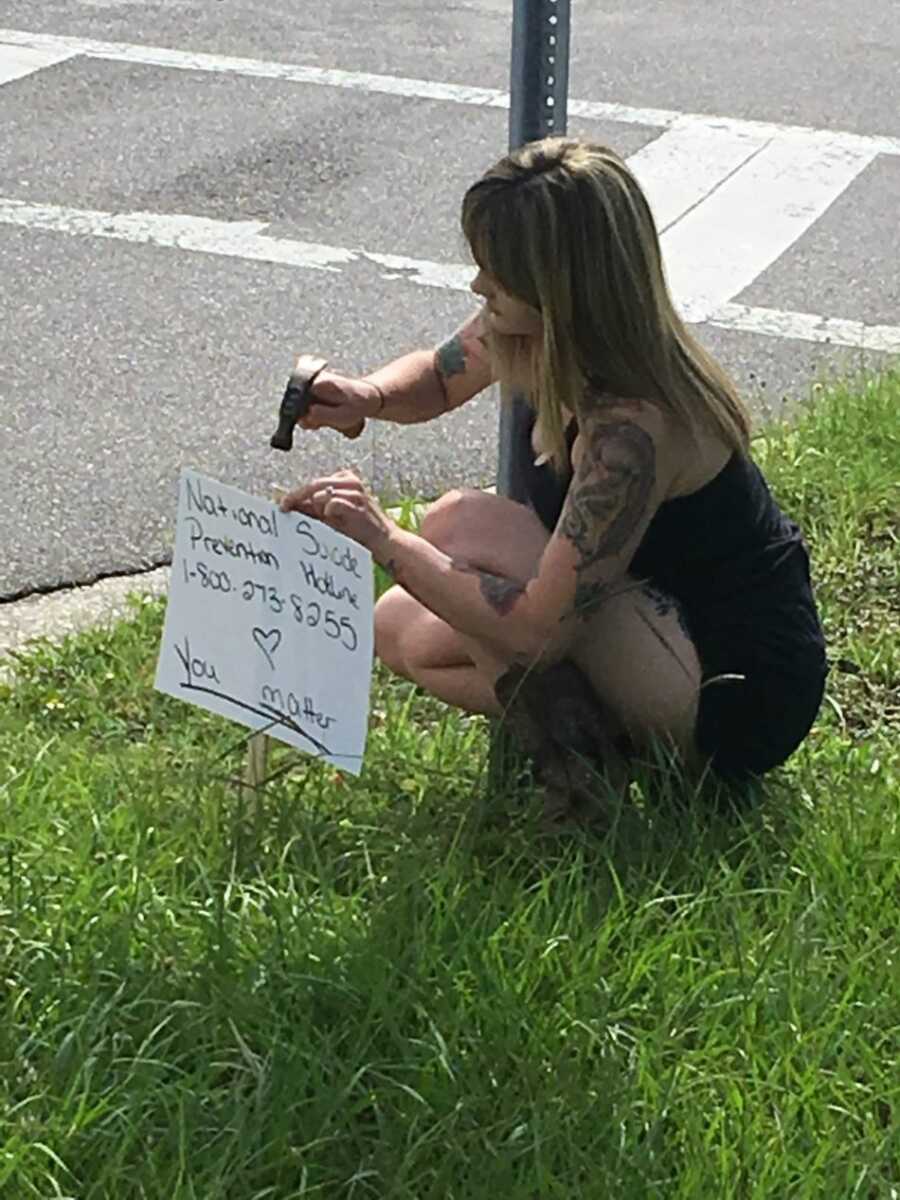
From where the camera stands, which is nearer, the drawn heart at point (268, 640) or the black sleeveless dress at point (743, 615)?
the drawn heart at point (268, 640)

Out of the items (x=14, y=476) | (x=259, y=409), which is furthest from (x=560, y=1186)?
(x=259, y=409)

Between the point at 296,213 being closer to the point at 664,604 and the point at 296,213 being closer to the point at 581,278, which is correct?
the point at 664,604

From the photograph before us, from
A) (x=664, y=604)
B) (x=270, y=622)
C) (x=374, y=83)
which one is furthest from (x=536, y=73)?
(x=374, y=83)

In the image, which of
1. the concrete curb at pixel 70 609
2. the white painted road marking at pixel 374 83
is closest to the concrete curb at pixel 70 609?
the concrete curb at pixel 70 609

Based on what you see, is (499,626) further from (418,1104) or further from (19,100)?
(19,100)

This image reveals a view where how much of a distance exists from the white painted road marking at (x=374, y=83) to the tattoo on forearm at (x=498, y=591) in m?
5.04

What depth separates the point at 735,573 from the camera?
3385 millimetres

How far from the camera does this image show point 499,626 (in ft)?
10.9

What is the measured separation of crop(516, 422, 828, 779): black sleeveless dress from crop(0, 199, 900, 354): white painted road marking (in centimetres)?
285

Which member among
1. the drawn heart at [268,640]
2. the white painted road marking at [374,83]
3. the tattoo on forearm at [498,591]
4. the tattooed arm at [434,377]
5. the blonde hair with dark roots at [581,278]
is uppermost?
the blonde hair with dark roots at [581,278]

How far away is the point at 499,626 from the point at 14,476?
2090mm

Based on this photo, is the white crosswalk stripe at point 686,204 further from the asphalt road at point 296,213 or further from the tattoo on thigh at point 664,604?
the tattoo on thigh at point 664,604

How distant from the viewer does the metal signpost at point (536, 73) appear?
3309mm

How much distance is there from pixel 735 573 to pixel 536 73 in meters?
0.78
